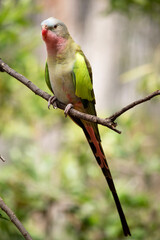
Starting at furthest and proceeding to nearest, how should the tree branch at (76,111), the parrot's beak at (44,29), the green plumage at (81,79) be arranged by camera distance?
the green plumage at (81,79) < the parrot's beak at (44,29) < the tree branch at (76,111)

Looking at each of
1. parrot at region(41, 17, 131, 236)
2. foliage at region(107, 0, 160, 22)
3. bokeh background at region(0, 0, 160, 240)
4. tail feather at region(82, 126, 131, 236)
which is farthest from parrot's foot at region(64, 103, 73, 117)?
foliage at region(107, 0, 160, 22)

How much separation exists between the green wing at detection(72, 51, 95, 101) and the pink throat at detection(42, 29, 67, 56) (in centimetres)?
7

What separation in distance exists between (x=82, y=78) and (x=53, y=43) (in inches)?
5.9

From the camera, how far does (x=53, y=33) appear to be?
4.09 feet

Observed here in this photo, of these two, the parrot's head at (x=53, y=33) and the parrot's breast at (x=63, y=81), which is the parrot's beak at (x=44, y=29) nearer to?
the parrot's head at (x=53, y=33)

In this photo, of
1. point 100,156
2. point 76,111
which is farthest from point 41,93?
point 100,156

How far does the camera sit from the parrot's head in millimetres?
1209

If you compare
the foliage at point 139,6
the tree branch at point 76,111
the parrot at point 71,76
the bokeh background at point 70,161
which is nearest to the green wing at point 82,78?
the parrot at point 71,76


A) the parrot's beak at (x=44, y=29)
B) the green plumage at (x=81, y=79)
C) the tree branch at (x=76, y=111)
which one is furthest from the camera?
the green plumage at (x=81, y=79)

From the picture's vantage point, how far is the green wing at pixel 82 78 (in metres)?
1.30

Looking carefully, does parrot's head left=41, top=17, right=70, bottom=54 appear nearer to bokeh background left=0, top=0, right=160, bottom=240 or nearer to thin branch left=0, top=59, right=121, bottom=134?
thin branch left=0, top=59, right=121, bottom=134

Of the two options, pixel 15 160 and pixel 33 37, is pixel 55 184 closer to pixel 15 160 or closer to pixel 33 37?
pixel 15 160

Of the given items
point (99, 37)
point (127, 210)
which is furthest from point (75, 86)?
point (99, 37)

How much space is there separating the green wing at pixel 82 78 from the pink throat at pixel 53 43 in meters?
0.07
